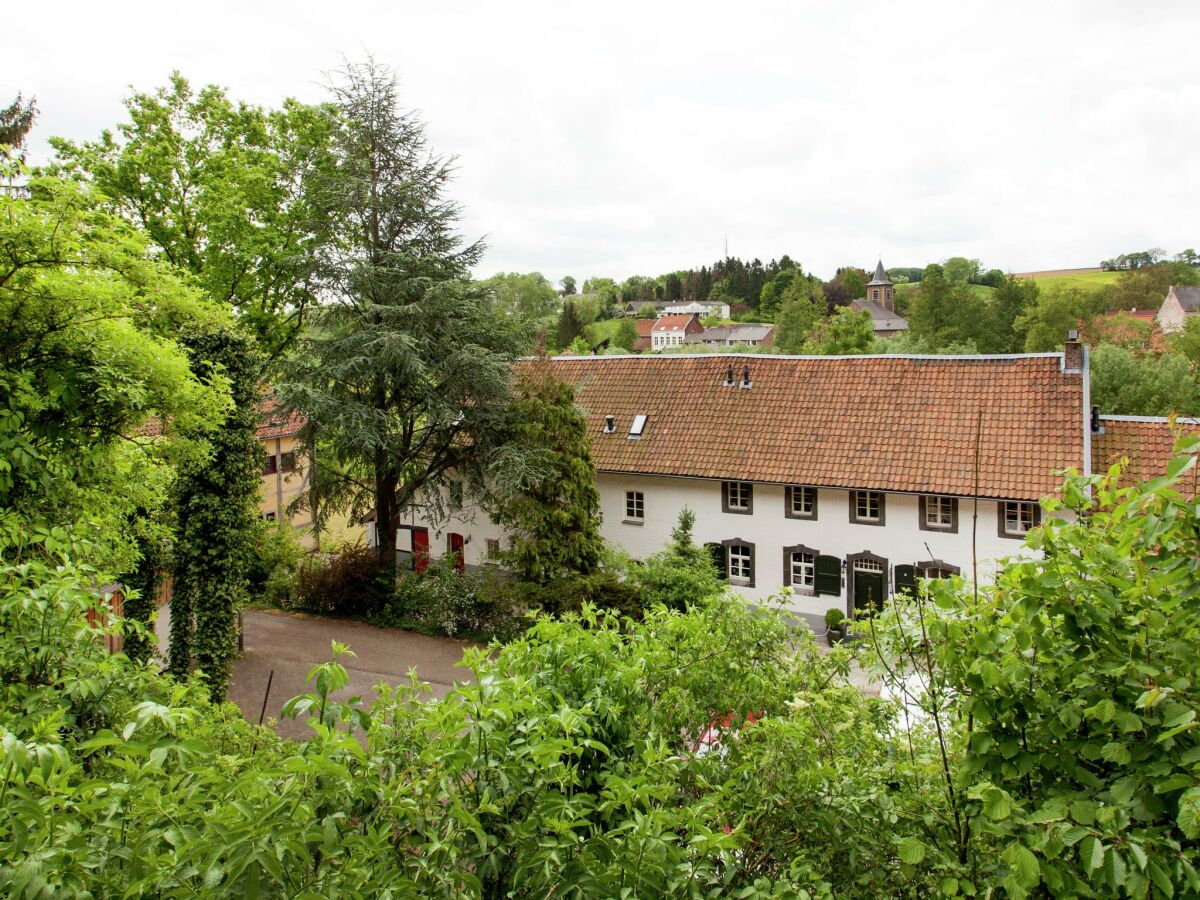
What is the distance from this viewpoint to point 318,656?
19.1m

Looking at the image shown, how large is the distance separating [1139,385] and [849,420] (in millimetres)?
18488

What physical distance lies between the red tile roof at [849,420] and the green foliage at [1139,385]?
46.7 feet

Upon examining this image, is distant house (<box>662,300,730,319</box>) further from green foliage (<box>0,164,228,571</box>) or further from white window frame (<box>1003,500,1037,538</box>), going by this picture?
green foliage (<box>0,164,228,571</box>)

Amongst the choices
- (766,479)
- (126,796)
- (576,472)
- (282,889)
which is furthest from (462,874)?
(766,479)

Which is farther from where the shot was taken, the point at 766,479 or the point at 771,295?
the point at 771,295

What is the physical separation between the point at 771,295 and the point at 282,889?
122m

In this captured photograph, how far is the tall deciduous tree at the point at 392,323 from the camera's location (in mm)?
19859

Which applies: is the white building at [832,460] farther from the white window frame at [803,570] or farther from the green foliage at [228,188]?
the green foliage at [228,188]

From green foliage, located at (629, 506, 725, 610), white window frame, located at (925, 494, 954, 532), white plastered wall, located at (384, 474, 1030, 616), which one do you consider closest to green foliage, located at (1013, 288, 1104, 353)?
white window frame, located at (925, 494, 954, 532)

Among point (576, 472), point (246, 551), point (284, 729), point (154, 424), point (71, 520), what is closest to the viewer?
point (71, 520)

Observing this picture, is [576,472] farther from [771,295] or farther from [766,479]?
[771,295]

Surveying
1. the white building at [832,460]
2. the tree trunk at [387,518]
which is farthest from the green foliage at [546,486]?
the tree trunk at [387,518]

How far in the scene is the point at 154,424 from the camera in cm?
1669

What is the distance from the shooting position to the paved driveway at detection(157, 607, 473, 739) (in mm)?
16688
